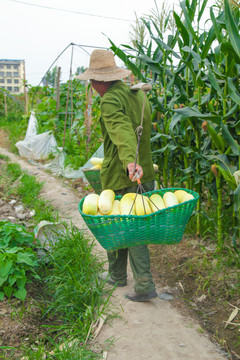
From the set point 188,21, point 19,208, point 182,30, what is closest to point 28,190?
point 19,208

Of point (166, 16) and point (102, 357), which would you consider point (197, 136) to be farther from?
point (102, 357)

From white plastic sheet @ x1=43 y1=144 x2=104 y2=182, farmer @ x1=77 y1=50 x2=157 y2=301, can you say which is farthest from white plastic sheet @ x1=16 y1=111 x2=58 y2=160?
farmer @ x1=77 y1=50 x2=157 y2=301

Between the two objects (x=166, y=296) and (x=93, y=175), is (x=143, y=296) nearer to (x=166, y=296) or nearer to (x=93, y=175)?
(x=166, y=296)

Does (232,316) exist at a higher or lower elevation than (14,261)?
lower

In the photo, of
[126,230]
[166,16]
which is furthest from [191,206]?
[166,16]

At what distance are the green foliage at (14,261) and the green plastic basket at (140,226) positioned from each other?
2.59ft

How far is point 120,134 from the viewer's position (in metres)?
2.40

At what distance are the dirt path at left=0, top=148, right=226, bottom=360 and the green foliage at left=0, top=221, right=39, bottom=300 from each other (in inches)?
29.1

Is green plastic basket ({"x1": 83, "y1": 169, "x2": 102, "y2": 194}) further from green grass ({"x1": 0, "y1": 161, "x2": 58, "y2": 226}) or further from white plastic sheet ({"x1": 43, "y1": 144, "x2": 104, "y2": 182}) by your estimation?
white plastic sheet ({"x1": 43, "y1": 144, "x2": 104, "y2": 182})

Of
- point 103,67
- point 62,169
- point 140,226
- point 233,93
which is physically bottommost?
point 62,169

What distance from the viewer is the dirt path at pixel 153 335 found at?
2197mm

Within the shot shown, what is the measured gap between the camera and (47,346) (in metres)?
2.40

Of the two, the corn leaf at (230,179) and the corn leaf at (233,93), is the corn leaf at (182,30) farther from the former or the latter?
the corn leaf at (230,179)

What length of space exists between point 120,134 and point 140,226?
70cm
